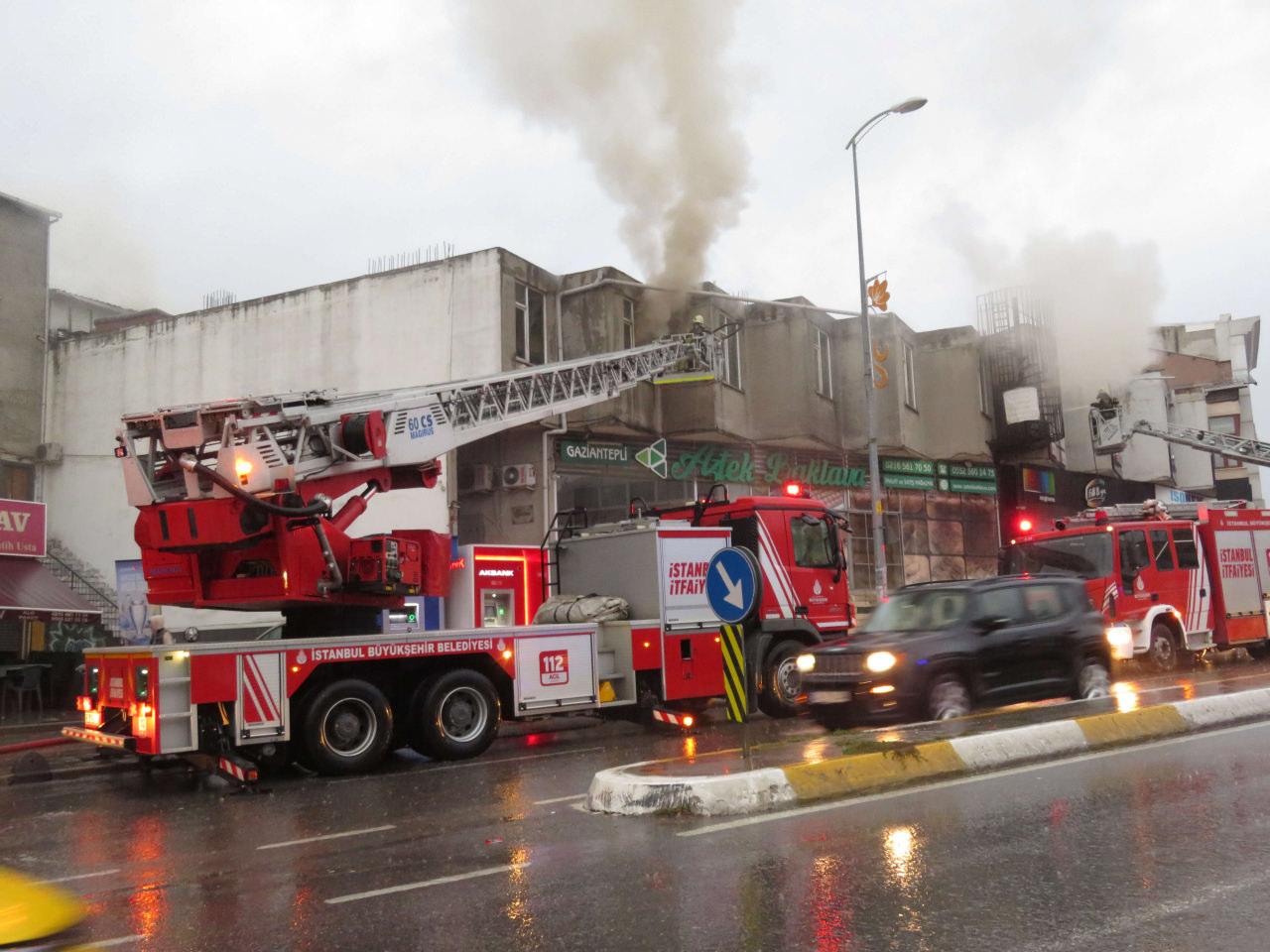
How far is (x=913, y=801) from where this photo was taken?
24.1ft

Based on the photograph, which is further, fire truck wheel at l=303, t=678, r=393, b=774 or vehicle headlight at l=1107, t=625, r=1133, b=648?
vehicle headlight at l=1107, t=625, r=1133, b=648

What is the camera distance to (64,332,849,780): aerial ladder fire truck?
9.74m

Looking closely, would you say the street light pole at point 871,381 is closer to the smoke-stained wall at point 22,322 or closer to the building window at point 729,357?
the building window at point 729,357

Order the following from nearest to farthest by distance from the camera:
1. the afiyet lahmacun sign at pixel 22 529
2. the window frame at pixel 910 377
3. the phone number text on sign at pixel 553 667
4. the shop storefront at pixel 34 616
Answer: the phone number text on sign at pixel 553 667 < the shop storefront at pixel 34 616 < the afiyet lahmacun sign at pixel 22 529 < the window frame at pixel 910 377

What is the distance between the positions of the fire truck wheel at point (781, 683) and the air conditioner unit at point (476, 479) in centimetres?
1053

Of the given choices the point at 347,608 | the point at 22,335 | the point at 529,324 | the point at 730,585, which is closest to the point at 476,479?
the point at 529,324

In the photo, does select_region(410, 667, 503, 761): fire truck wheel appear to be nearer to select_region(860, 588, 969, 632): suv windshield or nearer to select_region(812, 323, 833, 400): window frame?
select_region(860, 588, 969, 632): suv windshield

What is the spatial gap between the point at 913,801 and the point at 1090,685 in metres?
5.94

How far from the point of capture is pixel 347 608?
11758 mm

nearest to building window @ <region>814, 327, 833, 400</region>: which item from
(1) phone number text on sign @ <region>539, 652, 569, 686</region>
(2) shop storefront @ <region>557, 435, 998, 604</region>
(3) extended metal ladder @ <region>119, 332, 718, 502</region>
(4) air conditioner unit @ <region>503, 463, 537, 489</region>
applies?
(2) shop storefront @ <region>557, 435, 998, 604</region>

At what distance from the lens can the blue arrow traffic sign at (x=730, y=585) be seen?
377 inches

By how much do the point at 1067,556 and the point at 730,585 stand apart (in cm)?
1008

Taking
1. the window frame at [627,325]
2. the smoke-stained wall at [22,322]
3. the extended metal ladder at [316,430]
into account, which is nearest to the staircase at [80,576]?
the smoke-stained wall at [22,322]

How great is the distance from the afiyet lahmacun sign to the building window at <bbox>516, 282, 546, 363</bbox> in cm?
990
